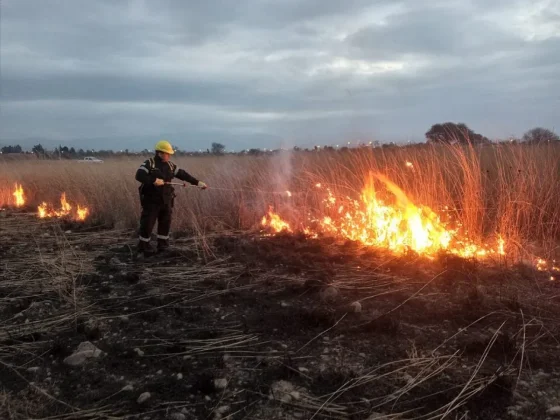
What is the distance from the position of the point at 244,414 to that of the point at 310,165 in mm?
9533

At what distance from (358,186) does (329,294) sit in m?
4.80

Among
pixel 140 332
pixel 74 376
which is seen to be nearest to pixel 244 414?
pixel 74 376

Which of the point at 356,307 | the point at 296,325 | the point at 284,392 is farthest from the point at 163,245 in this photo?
the point at 284,392

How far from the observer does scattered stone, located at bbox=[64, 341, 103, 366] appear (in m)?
3.77

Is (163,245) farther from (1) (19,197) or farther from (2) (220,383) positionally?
(1) (19,197)

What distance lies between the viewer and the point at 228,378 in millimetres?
3424

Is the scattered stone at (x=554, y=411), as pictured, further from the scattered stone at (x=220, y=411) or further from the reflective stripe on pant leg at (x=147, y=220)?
the reflective stripe on pant leg at (x=147, y=220)

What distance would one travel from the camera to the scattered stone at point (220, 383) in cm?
327

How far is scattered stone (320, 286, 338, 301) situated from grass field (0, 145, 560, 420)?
0.10 feet

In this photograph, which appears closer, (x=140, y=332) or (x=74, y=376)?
(x=74, y=376)

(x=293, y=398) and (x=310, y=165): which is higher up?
(x=310, y=165)

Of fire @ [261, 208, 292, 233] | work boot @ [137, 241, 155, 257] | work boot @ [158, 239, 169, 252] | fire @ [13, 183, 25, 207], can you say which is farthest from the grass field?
fire @ [13, 183, 25, 207]

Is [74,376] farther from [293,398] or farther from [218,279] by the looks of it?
[218,279]

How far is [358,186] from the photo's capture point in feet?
31.1
